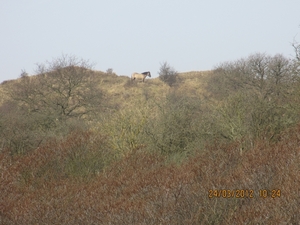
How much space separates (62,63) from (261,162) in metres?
23.1

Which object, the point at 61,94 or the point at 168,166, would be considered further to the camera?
the point at 61,94

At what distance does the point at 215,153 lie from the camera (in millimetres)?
10188

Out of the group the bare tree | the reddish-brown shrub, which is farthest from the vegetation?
the bare tree

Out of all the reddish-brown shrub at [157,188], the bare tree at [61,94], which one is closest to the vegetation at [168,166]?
the reddish-brown shrub at [157,188]

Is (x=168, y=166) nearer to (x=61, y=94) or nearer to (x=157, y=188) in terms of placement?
(x=157, y=188)

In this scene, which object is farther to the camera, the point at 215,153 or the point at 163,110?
the point at 163,110

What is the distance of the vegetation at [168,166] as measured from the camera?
→ 20.0 feet

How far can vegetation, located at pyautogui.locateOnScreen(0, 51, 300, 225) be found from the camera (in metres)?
6.08

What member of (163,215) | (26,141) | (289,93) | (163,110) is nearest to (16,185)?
(26,141)

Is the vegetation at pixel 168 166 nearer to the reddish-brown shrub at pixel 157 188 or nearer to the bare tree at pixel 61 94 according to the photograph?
the reddish-brown shrub at pixel 157 188

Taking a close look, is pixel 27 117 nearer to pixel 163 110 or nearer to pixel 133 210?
pixel 163 110

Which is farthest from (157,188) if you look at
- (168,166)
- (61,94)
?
(61,94)

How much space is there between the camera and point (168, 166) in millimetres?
10688

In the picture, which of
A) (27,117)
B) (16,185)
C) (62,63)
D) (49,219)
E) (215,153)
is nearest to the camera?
(49,219)
